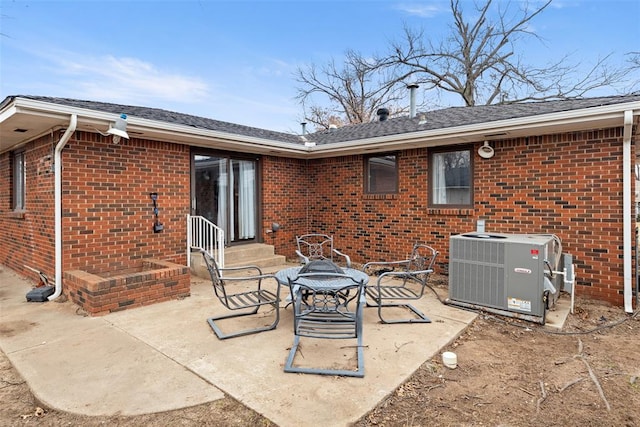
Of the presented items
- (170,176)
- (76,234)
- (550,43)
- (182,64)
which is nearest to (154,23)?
(182,64)

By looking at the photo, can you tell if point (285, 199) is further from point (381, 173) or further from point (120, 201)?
point (120, 201)

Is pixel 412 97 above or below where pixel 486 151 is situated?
above

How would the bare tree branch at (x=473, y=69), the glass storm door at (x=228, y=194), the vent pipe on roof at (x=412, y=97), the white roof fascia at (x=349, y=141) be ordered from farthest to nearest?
the bare tree branch at (x=473, y=69)
the vent pipe on roof at (x=412, y=97)
the glass storm door at (x=228, y=194)
the white roof fascia at (x=349, y=141)

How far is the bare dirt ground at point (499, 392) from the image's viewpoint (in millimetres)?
2258

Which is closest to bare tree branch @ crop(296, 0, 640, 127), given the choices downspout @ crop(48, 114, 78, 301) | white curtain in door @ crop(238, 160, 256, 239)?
white curtain in door @ crop(238, 160, 256, 239)

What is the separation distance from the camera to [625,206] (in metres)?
4.80

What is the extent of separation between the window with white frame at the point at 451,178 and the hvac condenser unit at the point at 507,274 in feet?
6.28

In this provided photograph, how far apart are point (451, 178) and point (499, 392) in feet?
14.9

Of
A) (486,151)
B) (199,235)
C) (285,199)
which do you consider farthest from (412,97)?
(199,235)

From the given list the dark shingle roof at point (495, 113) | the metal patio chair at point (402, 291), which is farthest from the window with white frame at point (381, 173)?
the metal patio chair at point (402, 291)

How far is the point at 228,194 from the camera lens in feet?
24.5

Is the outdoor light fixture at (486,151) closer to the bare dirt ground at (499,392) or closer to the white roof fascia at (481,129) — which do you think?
the white roof fascia at (481,129)

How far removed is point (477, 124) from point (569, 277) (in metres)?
2.54

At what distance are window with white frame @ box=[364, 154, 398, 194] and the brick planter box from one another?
4.27 m
